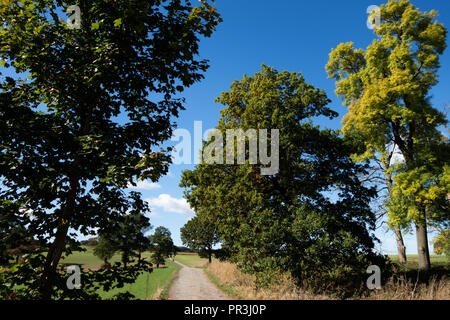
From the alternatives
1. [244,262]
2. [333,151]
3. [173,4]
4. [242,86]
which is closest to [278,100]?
[242,86]

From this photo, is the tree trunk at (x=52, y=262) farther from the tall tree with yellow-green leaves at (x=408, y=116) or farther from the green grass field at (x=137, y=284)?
the tall tree with yellow-green leaves at (x=408, y=116)

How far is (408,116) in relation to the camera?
1545cm

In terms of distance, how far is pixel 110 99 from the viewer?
4.93 meters

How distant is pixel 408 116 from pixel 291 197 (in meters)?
9.20

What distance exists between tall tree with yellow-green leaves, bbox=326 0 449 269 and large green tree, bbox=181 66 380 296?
2.94m

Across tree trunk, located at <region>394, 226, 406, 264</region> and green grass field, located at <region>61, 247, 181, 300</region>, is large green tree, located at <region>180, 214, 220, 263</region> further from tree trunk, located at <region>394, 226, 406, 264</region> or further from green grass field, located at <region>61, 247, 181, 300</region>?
tree trunk, located at <region>394, 226, 406, 264</region>

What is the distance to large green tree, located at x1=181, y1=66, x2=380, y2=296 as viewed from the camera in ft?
38.8

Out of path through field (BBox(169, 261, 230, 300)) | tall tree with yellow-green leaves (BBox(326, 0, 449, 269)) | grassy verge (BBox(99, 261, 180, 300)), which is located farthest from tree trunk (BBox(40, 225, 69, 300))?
tall tree with yellow-green leaves (BBox(326, 0, 449, 269))

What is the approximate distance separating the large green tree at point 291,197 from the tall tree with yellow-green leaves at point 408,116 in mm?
2936

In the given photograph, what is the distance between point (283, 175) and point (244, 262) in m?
5.20

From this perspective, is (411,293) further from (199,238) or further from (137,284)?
(199,238)

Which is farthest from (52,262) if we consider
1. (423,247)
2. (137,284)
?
(137,284)

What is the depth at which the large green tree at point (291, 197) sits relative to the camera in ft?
38.8

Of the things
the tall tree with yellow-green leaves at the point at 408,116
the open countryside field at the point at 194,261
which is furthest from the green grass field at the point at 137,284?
the open countryside field at the point at 194,261
